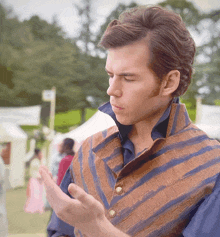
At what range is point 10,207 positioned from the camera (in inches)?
247

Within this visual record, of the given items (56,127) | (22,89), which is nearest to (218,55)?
(56,127)

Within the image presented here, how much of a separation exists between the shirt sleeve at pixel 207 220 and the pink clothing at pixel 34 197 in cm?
544

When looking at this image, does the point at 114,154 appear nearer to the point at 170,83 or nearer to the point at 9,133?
the point at 170,83

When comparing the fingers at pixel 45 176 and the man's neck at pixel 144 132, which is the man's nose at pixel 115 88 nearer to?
the man's neck at pixel 144 132

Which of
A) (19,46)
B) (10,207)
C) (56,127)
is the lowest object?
(56,127)

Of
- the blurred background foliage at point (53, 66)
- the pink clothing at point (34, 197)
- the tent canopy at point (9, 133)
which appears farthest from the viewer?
the blurred background foliage at point (53, 66)

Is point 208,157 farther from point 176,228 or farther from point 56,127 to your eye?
point 56,127

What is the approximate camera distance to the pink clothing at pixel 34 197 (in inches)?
227

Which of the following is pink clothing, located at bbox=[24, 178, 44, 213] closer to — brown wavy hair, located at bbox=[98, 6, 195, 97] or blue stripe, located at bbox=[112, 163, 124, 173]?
blue stripe, located at bbox=[112, 163, 124, 173]

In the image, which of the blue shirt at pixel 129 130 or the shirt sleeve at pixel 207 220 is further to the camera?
the blue shirt at pixel 129 130

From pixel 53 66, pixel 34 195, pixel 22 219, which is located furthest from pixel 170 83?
pixel 53 66

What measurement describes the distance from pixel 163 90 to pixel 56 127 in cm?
1450

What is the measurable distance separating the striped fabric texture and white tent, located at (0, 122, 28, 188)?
7228 mm

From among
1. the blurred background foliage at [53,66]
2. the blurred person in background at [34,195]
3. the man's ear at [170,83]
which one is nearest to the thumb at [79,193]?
the man's ear at [170,83]
